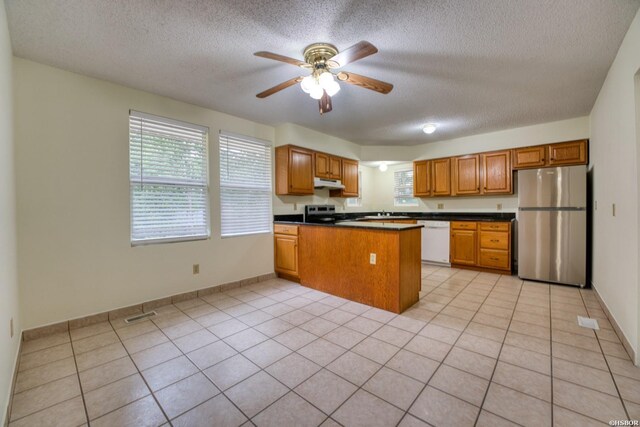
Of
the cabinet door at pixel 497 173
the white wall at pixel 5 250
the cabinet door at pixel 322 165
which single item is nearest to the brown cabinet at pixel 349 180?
the cabinet door at pixel 322 165

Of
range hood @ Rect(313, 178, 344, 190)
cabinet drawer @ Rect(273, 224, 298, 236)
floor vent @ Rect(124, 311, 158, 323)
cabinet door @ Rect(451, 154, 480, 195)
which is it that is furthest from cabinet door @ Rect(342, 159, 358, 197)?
A: floor vent @ Rect(124, 311, 158, 323)

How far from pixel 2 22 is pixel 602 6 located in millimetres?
3707

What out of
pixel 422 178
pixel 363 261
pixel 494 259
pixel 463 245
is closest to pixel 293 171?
pixel 363 261

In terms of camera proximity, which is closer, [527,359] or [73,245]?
[527,359]

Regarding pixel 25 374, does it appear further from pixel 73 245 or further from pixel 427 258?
pixel 427 258

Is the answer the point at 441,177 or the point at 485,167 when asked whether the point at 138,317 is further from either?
the point at 485,167

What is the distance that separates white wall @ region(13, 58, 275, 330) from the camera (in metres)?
2.29

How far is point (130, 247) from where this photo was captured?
284 cm

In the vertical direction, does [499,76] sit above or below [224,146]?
above

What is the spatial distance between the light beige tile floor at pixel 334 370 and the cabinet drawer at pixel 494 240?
4.79 feet

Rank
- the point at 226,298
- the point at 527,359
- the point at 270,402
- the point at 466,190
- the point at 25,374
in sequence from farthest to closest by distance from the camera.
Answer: the point at 466,190, the point at 226,298, the point at 527,359, the point at 25,374, the point at 270,402

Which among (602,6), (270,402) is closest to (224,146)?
(270,402)

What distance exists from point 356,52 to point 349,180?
3.46 m

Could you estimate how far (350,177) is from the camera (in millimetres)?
5254
